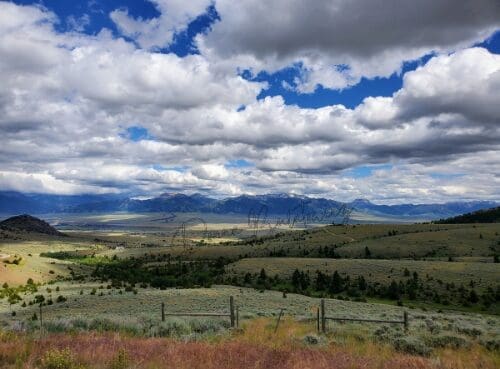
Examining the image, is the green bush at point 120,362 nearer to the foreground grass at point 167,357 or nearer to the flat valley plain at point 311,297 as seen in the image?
the foreground grass at point 167,357

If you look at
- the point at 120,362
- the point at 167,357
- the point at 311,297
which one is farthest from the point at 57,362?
the point at 311,297

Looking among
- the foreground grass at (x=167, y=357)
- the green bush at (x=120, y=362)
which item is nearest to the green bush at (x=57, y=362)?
the foreground grass at (x=167, y=357)

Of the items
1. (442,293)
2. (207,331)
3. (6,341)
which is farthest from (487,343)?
(442,293)

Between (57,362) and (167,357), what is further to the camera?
(167,357)

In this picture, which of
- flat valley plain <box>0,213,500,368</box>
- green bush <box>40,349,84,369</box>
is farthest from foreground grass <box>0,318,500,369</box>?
flat valley plain <box>0,213,500,368</box>

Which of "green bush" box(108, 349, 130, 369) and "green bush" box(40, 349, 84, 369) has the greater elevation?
"green bush" box(40, 349, 84, 369)

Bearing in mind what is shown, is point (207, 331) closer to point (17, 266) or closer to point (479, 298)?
point (479, 298)

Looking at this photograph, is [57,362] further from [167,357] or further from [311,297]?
[311,297]

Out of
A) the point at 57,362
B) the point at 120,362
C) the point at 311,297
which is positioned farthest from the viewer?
the point at 311,297

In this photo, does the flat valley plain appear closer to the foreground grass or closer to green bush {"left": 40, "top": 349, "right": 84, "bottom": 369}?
the foreground grass

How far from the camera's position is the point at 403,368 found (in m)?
12.0

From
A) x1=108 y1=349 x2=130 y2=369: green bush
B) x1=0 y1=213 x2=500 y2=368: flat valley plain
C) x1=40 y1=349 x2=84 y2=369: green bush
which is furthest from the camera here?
x1=0 y1=213 x2=500 y2=368: flat valley plain

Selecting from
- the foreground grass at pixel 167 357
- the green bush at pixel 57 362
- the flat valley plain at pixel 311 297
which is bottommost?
the flat valley plain at pixel 311 297

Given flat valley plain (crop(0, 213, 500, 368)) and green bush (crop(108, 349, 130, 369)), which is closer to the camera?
green bush (crop(108, 349, 130, 369))
